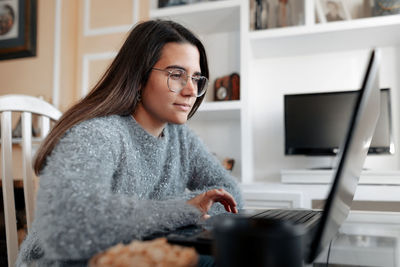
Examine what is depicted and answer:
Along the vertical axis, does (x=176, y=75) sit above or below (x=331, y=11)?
below

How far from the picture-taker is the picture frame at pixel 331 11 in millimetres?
1948

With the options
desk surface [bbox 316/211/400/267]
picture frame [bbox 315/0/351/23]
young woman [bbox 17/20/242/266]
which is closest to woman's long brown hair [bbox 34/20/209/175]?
young woman [bbox 17/20/242/266]

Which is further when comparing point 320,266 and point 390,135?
point 390,135

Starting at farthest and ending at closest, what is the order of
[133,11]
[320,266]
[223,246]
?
[133,11]
[320,266]
[223,246]

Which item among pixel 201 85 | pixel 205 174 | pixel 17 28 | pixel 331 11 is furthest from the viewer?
pixel 17 28

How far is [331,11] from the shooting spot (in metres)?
1.97

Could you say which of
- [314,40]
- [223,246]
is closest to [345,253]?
[223,246]

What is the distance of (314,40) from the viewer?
2.01 meters

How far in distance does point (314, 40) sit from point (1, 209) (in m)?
1.89

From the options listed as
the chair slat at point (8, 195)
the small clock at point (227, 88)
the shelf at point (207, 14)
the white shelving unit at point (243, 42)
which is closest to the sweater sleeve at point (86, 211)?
the chair slat at point (8, 195)

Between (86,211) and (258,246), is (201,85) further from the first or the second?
(258,246)

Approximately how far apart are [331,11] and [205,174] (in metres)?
1.33

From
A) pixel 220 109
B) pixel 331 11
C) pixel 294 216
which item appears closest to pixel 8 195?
pixel 294 216

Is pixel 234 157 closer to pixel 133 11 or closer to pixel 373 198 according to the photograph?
pixel 373 198
